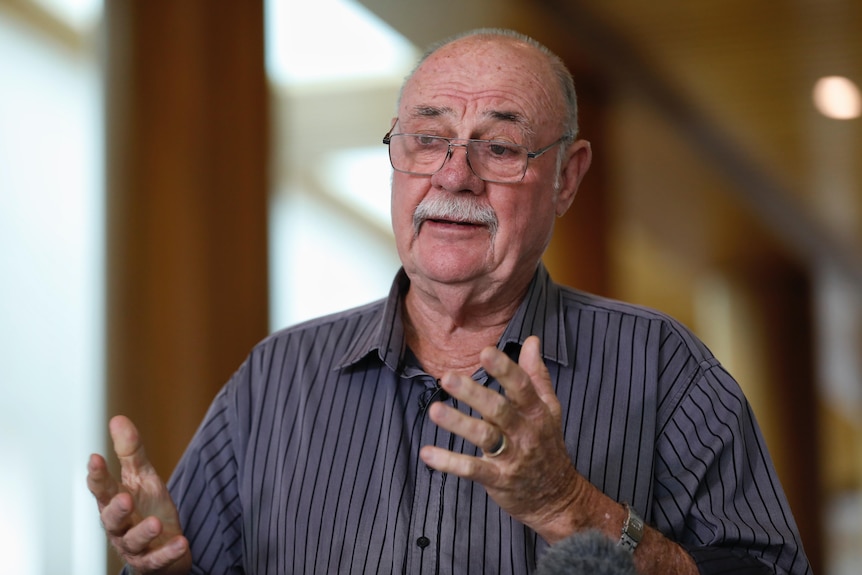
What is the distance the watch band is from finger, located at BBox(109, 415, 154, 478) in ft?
2.53

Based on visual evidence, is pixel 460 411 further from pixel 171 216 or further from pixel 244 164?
pixel 244 164

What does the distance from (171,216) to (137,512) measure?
6.83ft

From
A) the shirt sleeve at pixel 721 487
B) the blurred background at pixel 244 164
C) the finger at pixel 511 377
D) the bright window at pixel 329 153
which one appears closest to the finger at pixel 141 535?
the finger at pixel 511 377

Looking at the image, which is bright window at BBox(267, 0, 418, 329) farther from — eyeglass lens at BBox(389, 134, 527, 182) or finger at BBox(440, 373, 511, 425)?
finger at BBox(440, 373, 511, 425)

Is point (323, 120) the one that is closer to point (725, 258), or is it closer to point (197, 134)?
point (197, 134)

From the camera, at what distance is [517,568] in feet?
5.52

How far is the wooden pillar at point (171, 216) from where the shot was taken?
351cm

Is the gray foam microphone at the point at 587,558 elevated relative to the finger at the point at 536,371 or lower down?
lower down

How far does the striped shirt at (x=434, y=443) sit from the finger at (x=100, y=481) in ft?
1.19

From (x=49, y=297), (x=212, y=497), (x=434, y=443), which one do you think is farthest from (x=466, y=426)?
(x=49, y=297)

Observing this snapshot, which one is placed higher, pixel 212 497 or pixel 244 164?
pixel 244 164

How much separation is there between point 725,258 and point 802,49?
770 cm

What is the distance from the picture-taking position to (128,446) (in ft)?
5.49

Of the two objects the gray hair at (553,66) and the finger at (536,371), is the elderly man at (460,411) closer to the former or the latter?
the gray hair at (553,66)
